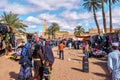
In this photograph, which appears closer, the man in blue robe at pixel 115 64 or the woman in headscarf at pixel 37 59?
the man in blue robe at pixel 115 64

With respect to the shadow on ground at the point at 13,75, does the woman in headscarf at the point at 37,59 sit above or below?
above

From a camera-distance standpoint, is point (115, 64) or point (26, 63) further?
point (26, 63)

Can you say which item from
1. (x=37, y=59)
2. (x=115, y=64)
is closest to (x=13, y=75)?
(x=37, y=59)

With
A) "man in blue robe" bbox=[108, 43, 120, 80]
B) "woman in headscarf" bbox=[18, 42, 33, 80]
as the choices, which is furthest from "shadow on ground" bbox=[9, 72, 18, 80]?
"man in blue robe" bbox=[108, 43, 120, 80]

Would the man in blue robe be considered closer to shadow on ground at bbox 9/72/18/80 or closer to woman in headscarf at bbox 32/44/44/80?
woman in headscarf at bbox 32/44/44/80

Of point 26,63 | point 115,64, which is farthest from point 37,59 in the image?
point 115,64

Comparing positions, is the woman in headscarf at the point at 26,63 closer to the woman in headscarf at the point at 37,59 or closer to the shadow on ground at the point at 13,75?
the woman in headscarf at the point at 37,59

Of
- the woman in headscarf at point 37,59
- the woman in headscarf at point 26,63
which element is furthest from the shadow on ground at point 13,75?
the woman in headscarf at point 37,59

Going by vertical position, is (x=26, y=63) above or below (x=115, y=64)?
below

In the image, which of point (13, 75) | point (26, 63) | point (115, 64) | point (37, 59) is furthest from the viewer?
point (13, 75)

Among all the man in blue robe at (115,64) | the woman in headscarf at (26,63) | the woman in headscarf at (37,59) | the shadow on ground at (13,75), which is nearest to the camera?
the man in blue robe at (115,64)

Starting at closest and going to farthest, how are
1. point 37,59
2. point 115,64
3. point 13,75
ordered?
point 115,64 < point 37,59 < point 13,75

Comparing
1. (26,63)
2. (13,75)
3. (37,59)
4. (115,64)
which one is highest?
(115,64)

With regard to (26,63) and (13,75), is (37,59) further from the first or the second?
(13,75)
